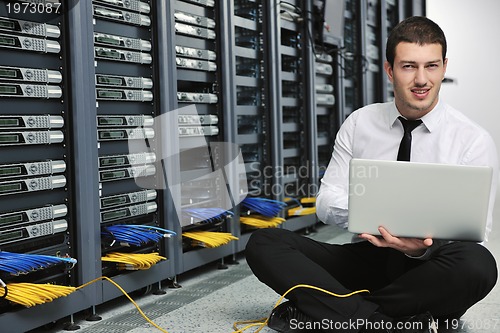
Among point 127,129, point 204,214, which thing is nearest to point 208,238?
point 204,214

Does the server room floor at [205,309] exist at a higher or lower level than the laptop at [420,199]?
lower

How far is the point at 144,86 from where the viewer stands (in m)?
2.94

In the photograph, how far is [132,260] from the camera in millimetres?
2723

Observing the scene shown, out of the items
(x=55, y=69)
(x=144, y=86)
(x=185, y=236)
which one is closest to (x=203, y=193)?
(x=185, y=236)

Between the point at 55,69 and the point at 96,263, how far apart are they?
0.73 metres

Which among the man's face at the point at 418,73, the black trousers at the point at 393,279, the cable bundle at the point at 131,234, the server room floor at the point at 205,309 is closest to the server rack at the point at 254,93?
the server room floor at the point at 205,309

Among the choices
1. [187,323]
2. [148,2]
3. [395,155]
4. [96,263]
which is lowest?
[187,323]

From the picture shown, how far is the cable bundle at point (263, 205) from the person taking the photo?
3.76 meters

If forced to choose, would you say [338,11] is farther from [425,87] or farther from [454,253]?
[454,253]

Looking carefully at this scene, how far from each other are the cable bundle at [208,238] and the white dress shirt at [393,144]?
0.96m

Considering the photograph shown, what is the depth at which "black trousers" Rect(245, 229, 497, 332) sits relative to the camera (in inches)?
82.1

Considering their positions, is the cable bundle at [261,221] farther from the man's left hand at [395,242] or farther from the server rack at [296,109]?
the man's left hand at [395,242]

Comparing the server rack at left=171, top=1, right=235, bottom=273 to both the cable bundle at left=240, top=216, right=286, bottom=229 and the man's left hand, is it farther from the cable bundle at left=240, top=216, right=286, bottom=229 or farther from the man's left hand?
the man's left hand

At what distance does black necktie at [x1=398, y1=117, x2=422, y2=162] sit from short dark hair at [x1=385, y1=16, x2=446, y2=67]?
222 millimetres
